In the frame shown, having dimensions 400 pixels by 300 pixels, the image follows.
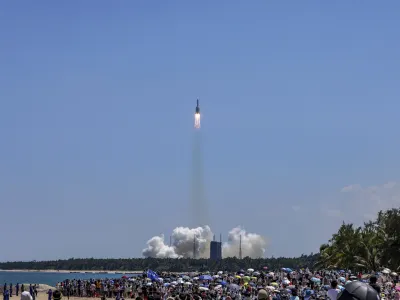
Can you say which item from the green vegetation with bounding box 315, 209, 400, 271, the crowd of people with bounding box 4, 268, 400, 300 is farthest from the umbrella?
the green vegetation with bounding box 315, 209, 400, 271

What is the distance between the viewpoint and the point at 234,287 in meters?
39.2

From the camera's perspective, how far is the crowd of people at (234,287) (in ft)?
112

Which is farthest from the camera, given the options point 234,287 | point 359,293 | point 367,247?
point 367,247

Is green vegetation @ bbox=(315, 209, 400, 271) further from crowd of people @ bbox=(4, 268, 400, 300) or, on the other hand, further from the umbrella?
the umbrella

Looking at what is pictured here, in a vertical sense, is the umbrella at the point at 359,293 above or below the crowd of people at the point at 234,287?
above

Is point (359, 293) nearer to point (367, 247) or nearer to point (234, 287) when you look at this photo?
point (234, 287)

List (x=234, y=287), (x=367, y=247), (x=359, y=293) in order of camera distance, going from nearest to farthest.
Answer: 1. (x=359, y=293)
2. (x=234, y=287)
3. (x=367, y=247)

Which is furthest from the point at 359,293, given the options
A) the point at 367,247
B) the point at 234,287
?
the point at 367,247

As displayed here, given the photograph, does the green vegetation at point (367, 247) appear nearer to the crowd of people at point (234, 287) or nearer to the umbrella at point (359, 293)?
the crowd of people at point (234, 287)

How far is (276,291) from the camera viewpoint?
1410 inches

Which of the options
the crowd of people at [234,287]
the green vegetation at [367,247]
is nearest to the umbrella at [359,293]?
the crowd of people at [234,287]

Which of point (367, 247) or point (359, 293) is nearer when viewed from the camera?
point (359, 293)

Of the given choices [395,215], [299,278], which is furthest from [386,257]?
[299,278]

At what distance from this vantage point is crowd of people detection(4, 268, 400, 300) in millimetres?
34250
